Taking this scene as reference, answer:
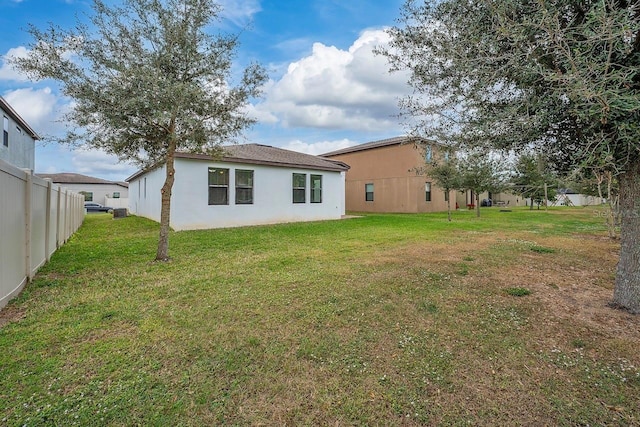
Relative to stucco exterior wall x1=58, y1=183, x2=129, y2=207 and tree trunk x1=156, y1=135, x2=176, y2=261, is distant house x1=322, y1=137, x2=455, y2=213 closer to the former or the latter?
tree trunk x1=156, y1=135, x2=176, y2=261

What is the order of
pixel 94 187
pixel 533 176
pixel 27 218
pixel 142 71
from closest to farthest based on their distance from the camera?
pixel 27 218
pixel 533 176
pixel 142 71
pixel 94 187

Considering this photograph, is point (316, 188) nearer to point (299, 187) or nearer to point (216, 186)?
point (299, 187)

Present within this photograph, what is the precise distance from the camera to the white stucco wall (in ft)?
38.7

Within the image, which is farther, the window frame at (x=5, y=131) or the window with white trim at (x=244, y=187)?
the window frame at (x=5, y=131)

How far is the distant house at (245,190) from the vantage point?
38.9 ft

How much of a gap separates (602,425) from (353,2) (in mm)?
8205

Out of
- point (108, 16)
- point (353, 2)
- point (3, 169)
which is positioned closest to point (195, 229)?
point (108, 16)

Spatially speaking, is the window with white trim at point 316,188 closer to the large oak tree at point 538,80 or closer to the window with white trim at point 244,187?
the window with white trim at point 244,187

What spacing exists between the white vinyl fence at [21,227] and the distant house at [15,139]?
10987 millimetres

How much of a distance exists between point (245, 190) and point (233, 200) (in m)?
0.76

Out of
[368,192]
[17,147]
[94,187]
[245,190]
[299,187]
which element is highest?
[17,147]

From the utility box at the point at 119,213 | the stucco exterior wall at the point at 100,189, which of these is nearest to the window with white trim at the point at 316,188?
the utility box at the point at 119,213

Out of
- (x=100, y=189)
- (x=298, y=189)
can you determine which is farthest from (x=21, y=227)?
(x=100, y=189)

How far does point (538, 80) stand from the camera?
128 inches
